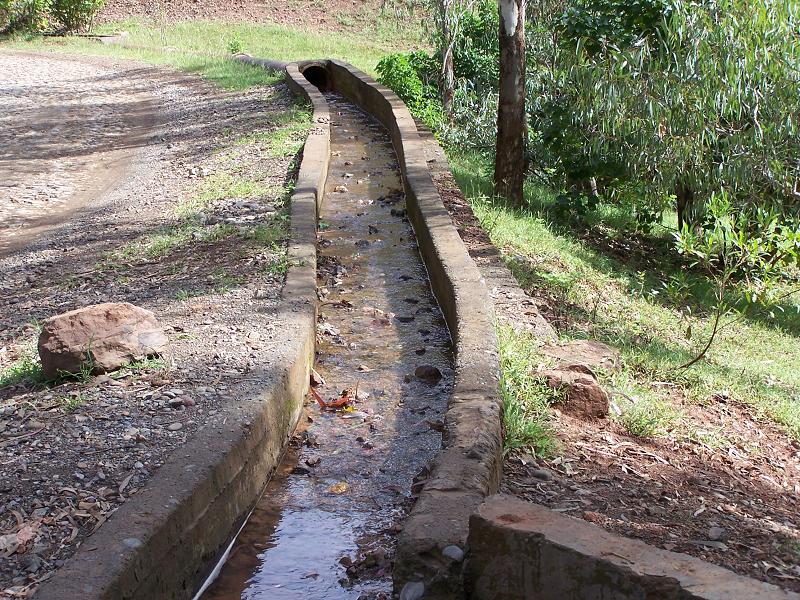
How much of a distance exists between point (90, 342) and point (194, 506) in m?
1.50

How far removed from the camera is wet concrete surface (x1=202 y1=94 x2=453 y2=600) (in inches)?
157

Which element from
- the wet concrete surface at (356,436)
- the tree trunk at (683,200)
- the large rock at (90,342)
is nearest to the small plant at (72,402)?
the large rock at (90,342)

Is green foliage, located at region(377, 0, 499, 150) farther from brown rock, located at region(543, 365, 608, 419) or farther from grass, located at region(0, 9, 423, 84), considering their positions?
brown rock, located at region(543, 365, 608, 419)

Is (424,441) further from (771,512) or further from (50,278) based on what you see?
(50,278)

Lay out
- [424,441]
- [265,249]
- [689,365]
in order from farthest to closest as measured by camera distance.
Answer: [265,249]
[689,365]
[424,441]

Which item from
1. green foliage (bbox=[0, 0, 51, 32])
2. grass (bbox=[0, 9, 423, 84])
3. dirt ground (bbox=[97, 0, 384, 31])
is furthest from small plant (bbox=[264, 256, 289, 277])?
dirt ground (bbox=[97, 0, 384, 31])

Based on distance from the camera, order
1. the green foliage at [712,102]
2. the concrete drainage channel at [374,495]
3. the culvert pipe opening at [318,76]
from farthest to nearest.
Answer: the culvert pipe opening at [318,76], the green foliage at [712,102], the concrete drainage channel at [374,495]

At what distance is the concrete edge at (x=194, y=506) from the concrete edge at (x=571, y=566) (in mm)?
1154

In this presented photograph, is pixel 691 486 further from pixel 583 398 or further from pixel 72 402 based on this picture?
pixel 72 402

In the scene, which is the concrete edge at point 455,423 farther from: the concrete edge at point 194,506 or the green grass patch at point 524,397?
the concrete edge at point 194,506

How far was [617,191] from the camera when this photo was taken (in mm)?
12562

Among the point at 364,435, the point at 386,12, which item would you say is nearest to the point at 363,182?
the point at 364,435

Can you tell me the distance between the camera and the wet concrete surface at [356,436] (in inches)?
157

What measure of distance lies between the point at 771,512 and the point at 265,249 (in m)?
4.23
